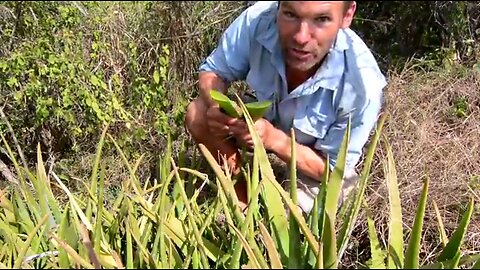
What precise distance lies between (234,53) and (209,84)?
0.36 feet

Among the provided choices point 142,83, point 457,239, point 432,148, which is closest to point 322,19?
point 457,239

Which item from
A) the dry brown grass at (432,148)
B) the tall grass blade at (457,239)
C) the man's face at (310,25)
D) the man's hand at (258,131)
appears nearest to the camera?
the man's face at (310,25)

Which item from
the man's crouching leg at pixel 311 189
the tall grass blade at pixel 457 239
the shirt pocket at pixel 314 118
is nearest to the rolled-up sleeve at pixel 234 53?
the shirt pocket at pixel 314 118

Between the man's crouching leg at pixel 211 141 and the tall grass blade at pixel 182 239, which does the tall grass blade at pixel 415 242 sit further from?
the man's crouching leg at pixel 211 141

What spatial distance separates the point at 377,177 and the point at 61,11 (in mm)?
1090

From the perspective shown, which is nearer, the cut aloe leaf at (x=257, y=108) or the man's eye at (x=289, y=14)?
the man's eye at (x=289, y=14)

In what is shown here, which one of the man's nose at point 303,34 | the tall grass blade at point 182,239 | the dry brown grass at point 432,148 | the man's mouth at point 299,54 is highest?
the man's nose at point 303,34

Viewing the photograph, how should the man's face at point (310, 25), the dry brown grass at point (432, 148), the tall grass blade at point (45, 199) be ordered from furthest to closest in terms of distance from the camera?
the dry brown grass at point (432, 148) → the tall grass blade at point (45, 199) → the man's face at point (310, 25)

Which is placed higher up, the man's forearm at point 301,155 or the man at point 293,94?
the man at point 293,94

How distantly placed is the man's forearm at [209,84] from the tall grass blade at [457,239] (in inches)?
30.8

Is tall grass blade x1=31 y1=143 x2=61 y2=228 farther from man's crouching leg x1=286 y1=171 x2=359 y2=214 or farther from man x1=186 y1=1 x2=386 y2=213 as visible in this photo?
man's crouching leg x1=286 y1=171 x2=359 y2=214

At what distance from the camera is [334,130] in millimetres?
1982

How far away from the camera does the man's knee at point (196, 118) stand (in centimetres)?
214

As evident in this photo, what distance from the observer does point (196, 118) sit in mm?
2164
